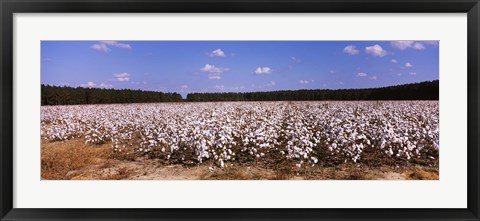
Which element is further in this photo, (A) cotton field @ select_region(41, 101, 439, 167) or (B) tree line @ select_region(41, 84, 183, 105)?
(A) cotton field @ select_region(41, 101, 439, 167)

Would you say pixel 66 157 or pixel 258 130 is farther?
pixel 258 130

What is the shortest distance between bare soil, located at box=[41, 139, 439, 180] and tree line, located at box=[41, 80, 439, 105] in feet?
1.67

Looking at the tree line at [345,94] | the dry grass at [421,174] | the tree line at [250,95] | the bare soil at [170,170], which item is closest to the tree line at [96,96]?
the tree line at [250,95]

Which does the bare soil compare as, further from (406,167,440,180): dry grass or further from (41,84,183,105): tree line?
(41,84,183,105): tree line

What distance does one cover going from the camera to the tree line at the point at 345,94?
2.99 meters

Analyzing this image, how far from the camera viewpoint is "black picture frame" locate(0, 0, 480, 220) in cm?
283

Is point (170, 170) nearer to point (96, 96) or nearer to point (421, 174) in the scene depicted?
point (96, 96)

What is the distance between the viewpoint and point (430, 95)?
2969 millimetres

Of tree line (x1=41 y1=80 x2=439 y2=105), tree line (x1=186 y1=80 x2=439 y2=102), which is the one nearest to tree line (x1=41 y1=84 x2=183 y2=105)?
tree line (x1=41 y1=80 x2=439 y2=105)
